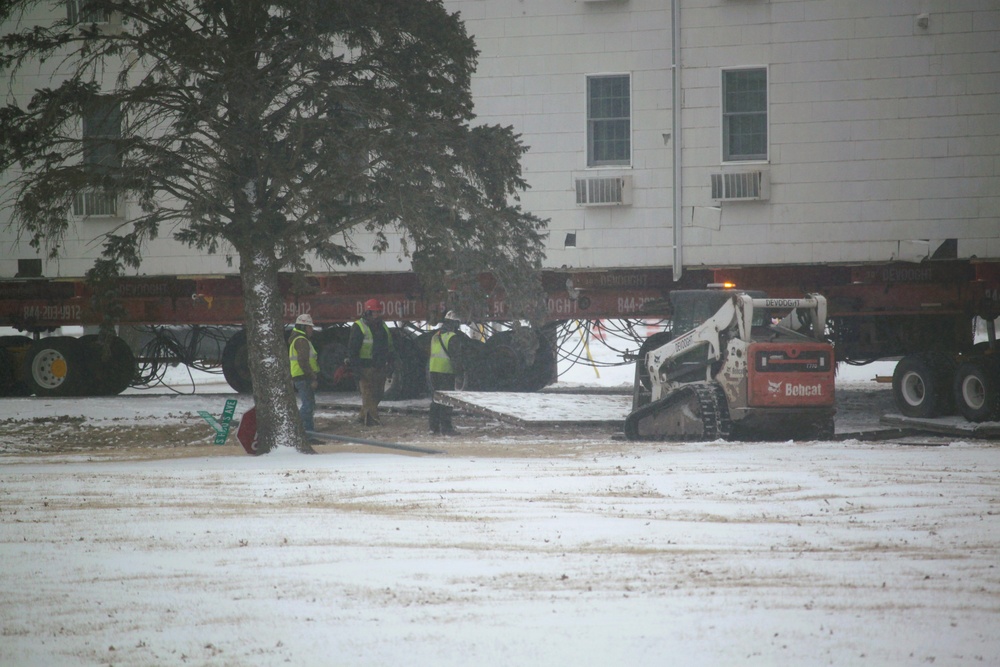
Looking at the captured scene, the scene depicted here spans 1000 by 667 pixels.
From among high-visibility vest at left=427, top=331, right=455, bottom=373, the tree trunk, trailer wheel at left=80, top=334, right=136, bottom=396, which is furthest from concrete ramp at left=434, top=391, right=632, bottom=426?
trailer wheel at left=80, top=334, right=136, bottom=396

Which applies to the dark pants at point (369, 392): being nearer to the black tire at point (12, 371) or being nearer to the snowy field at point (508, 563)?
the snowy field at point (508, 563)

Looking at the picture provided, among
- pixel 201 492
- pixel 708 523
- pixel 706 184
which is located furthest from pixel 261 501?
pixel 706 184

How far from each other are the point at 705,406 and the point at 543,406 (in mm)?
3428

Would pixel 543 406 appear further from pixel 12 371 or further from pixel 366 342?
pixel 12 371

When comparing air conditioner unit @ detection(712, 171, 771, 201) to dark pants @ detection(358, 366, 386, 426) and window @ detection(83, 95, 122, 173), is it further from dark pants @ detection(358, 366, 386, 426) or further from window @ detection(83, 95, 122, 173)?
window @ detection(83, 95, 122, 173)

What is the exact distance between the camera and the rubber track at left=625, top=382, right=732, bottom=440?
47.1 feet

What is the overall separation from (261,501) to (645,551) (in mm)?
3601

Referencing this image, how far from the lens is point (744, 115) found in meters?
17.8

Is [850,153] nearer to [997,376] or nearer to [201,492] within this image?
[997,376]

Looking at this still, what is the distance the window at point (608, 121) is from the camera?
18062mm

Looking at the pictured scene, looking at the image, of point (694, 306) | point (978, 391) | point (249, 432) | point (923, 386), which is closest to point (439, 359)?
point (694, 306)

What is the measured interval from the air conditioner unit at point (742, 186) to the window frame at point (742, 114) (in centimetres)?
24

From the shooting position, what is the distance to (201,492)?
10117 mm

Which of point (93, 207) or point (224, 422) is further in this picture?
point (224, 422)
